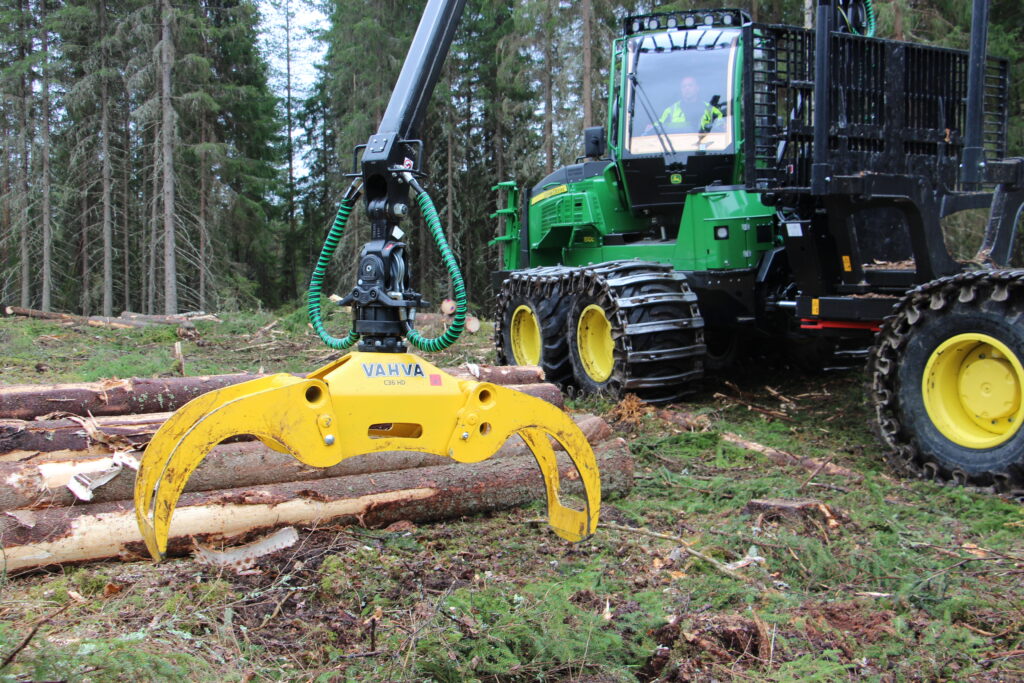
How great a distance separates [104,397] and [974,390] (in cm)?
569

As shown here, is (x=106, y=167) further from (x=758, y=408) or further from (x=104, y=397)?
(x=758, y=408)

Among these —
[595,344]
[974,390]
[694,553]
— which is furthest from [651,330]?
[694,553]

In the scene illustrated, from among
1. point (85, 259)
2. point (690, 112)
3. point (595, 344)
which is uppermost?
point (690, 112)

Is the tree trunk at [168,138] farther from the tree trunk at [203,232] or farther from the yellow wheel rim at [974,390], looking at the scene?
the yellow wheel rim at [974,390]

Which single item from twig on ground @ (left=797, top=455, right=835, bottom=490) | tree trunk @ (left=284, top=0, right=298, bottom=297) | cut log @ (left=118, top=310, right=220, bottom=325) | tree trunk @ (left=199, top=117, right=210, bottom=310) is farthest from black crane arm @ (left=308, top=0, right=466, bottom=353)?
tree trunk @ (left=284, top=0, right=298, bottom=297)

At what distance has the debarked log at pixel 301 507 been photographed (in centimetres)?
361

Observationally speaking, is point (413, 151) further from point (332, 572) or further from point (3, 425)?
point (3, 425)

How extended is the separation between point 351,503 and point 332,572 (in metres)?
0.63

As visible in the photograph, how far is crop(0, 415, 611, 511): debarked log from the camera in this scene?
3783 mm

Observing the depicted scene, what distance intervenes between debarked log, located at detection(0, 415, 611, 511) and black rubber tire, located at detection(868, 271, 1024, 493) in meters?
2.88

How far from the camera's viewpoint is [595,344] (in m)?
8.02


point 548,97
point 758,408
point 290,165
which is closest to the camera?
point 758,408

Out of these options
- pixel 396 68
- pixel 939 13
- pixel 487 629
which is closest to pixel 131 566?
pixel 487 629

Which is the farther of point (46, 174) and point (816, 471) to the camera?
point (46, 174)
